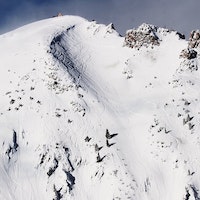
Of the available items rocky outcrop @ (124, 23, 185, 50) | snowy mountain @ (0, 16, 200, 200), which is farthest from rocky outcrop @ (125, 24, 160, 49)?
snowy mountain @ (0, 16, 200, 200)

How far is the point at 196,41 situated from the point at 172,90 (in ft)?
49.8

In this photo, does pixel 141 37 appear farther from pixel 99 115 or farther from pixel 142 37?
pixel 99 115

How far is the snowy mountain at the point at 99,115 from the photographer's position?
223ft

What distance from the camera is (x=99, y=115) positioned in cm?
7719

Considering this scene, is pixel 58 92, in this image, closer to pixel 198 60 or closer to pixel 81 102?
pixel 81 102

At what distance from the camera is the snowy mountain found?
6806 centimetres

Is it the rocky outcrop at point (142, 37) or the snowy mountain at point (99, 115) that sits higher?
the rocky outcrop at point (142, 37)

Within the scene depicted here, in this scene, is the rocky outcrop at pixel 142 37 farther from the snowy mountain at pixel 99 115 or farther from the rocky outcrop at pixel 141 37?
the snowy mountain at pixel 99 115

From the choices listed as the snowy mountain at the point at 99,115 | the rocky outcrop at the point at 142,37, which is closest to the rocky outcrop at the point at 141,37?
the rocky outcrop at the point at 142,37

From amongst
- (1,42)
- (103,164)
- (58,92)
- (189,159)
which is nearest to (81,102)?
(58,92)

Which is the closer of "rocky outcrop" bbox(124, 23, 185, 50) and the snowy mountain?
the snowy mountain

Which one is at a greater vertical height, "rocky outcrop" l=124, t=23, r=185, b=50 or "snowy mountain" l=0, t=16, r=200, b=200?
"rocky outcrop" l=124, t=23, r=185, b=50

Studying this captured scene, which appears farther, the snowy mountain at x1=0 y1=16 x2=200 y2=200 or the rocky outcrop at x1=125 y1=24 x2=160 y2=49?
the rocky outcrop at x1=125 y1=24 x2=160 y2=49

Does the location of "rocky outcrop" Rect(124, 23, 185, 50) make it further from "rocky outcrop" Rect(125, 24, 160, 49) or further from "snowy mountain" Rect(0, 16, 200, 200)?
"snowy mountain" Rect(0, 16, 200, 200)
